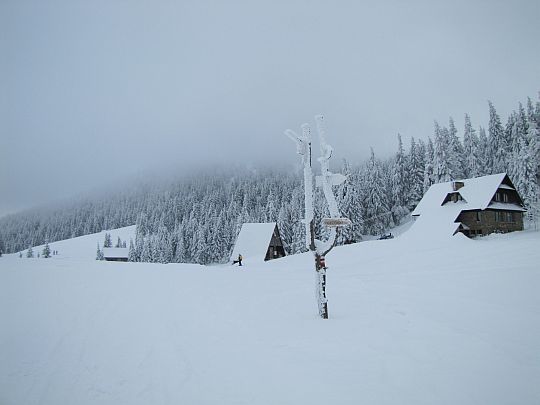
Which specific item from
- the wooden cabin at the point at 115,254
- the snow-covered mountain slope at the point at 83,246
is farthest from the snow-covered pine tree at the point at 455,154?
the snow-covered mountain slope at the point at 83,246

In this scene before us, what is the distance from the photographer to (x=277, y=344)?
8.20 m

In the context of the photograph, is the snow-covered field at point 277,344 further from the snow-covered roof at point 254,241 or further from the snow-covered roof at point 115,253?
the snow-covered roof at point 115,253

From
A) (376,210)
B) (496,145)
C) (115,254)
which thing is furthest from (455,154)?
(115,254)

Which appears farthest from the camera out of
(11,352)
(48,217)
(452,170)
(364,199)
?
(48,217)

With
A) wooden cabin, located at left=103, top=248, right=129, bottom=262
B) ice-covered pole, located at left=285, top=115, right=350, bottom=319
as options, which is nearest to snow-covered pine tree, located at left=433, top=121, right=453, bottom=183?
ice-covered pole, located at left=285, top=115, right=350, bottom=319

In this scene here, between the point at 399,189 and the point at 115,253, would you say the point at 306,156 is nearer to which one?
the point at 399,189

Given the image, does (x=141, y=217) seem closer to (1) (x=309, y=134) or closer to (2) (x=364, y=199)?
(2) (x=364, y=199)

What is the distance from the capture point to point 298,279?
65.5ft

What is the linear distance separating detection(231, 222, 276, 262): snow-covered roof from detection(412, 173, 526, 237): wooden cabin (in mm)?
25259

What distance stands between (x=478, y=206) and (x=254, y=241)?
35.2 metres

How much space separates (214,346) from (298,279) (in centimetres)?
1220

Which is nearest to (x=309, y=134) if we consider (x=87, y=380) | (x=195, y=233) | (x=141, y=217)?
(x=87, y=380)

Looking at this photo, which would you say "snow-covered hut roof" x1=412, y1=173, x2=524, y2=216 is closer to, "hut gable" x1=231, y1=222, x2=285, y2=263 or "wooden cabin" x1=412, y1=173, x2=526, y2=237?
"wooden cabin" x1=412, y1=173, x2=526, y2=237

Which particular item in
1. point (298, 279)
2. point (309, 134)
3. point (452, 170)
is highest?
point (452, 170)
